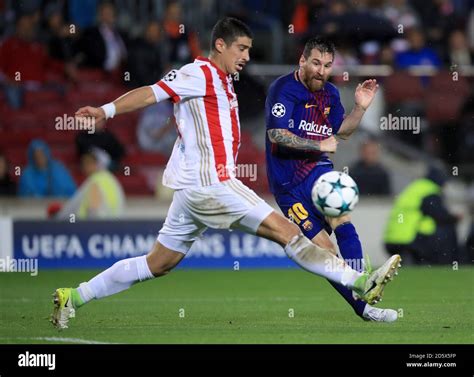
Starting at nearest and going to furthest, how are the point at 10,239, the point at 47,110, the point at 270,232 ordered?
the point at 270,232, the point at 10,239, the point at 47,110

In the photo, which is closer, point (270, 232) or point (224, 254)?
point (270, 232)

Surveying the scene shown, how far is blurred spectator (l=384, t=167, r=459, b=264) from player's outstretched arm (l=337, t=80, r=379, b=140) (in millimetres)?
5803

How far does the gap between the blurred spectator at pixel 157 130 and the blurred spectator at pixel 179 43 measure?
721 millimetres

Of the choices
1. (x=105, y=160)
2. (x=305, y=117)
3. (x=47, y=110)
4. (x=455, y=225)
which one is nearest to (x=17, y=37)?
(x=47, y=110)

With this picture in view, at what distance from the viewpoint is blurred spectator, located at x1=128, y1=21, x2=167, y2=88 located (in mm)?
17484

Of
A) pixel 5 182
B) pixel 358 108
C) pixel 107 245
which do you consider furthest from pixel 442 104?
pixel 358 108

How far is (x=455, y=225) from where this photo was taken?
1552 centimetres

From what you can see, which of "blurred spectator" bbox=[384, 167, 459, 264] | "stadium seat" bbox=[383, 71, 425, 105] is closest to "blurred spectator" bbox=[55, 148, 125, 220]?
"blurred spectator" bbox=[384, 167, 459, 264]

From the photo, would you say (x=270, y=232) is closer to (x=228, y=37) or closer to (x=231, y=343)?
(x=231, y=343)

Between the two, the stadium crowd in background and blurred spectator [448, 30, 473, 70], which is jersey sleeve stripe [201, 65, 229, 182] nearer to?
the stadium crowd in background

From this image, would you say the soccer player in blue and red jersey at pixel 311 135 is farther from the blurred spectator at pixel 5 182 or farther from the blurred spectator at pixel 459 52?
the blurred spectator at pixel 459 52
